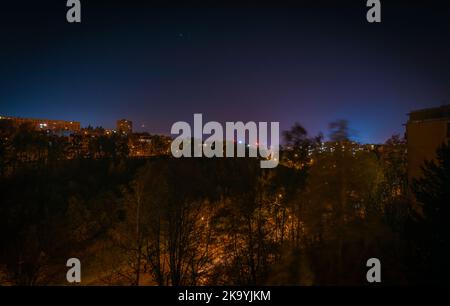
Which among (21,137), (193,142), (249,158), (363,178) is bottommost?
(363,178)

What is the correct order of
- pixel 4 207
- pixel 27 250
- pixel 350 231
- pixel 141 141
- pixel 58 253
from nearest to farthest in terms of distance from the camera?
1. pixel 350 231
2. pixel 27 250
3. pixel 58 253
4. pixel 4 207
5. pixel 141 141

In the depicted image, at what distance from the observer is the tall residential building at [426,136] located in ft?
55.2

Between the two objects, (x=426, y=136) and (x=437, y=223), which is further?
(x=426, y=136)

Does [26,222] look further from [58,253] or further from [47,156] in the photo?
[47,156]

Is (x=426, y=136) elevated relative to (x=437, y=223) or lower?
elevated

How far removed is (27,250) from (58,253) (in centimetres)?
487

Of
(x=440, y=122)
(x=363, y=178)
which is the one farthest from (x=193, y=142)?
(x=363, y=178)

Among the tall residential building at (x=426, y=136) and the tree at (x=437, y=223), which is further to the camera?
the tall residential building at (x=426, y=136)

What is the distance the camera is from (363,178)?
7.62 meters

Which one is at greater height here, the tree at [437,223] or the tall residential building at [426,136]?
the tall residential building at [426,136]

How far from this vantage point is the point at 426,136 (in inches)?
698

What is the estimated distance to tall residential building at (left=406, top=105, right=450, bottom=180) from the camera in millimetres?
16812

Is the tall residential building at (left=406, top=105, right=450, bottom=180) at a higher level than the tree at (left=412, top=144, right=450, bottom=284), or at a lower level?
higher

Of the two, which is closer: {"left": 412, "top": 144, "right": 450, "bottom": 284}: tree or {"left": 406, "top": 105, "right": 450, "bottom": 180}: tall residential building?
{"left": 412, "top": 144, "right": 450, "bottom": 284}: tree
